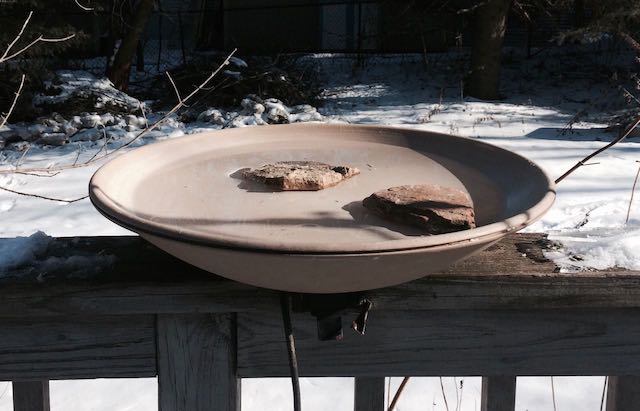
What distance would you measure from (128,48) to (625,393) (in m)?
8.98

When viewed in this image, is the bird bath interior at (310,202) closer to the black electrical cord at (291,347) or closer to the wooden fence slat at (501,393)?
the black electrical cord at (291,347)

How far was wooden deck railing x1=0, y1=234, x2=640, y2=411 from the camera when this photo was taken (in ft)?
3.57

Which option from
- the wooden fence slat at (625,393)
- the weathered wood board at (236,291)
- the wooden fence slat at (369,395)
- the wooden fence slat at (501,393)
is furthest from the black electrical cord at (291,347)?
the wooden fence slat at (625,393)

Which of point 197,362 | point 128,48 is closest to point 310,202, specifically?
point 197,362

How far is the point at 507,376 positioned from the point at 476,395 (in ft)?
5.31

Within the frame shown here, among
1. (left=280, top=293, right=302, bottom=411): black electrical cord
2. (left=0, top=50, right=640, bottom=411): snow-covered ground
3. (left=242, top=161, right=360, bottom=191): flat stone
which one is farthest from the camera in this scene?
(left=0, top=50, right=640, bottom=411): snow-covered ground

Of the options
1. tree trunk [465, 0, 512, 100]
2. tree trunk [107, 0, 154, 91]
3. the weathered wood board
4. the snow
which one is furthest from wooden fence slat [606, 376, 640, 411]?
tree trunk [107, 0, 154, 91]

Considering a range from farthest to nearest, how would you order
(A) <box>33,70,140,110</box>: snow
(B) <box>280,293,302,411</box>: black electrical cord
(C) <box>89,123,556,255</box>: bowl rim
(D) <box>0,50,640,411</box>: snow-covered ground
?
(A) <box>33,70,140,110</box>: snow
(D) <box>0,50,640,411</box>: snow-covered ground
(B) <box>280,293,302,411</box>: black electrical cord
(C) <box>89,123,556,255</box>: bowl rim

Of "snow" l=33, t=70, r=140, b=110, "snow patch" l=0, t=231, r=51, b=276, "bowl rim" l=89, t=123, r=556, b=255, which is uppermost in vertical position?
"bowl rim" l=89, t=123, r=556, b=255

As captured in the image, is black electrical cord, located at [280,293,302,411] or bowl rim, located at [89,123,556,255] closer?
bowl rim, located at [89,123,556,255]

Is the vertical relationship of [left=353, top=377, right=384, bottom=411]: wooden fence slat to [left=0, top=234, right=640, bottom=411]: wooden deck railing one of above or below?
below

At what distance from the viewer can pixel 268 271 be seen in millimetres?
931

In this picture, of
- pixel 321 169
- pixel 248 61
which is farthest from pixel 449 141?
pixel 248 61

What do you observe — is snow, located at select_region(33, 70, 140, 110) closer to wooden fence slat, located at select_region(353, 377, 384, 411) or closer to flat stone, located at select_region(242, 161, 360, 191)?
flat stone, located at select_region(242, 161, 360, 191)
